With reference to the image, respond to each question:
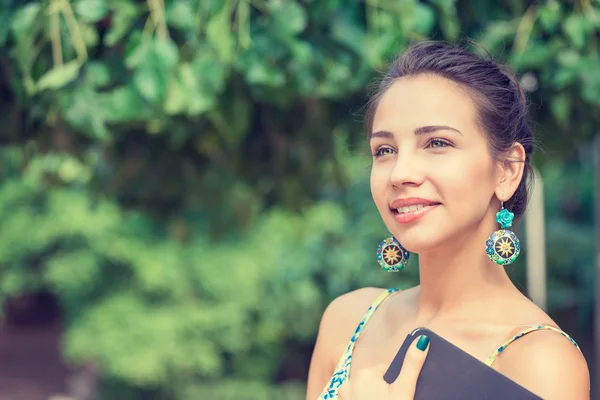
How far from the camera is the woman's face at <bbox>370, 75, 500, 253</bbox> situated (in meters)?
1.47

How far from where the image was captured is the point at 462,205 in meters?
1.48

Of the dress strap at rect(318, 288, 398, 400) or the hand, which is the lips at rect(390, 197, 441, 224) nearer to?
the hand

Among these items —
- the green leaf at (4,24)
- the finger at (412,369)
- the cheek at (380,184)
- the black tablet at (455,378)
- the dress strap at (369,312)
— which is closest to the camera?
the black tablet at (455,378)

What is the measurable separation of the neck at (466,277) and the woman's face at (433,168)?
0.18ft

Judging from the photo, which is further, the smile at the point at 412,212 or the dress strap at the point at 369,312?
the dress strap at the point at 369,312

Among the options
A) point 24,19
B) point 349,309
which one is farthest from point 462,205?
point 24,19

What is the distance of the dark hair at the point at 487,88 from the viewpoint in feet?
5.04

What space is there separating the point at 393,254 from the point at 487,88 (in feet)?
1.33

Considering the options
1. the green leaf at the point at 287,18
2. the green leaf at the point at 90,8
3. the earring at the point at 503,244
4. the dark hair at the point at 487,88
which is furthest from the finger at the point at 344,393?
the green leaf at the point at 90,8

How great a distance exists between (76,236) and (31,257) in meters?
1.38

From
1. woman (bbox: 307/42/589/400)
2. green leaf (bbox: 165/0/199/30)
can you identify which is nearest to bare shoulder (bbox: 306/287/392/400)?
woman (bbox: 307/42/589/400)

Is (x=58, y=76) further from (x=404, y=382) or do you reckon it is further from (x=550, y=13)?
(x=550, y=13)

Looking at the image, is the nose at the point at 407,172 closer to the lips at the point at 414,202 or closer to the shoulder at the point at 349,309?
the lips at the point at 414,202

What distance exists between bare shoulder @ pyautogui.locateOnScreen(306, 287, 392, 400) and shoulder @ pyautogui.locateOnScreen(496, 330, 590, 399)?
51 cm
